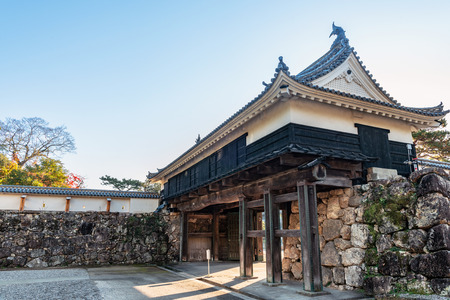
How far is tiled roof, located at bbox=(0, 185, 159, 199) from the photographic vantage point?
22.0 meters

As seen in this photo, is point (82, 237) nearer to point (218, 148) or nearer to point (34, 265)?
point (34, 265)

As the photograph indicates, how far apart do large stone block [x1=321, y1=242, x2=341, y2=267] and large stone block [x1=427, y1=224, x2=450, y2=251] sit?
2753 mm

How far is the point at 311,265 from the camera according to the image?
8.12 m

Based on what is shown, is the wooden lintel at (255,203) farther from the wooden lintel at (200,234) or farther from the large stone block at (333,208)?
the wooden lintel at (200,234)

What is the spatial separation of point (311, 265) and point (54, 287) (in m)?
7.99

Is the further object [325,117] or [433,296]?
[325,117]

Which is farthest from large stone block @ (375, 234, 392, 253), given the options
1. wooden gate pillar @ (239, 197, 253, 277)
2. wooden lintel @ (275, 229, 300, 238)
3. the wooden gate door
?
the wooden gate door

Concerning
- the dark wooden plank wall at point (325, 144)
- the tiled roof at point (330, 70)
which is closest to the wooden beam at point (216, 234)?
the dark wooden plank wall at point (325, 144)

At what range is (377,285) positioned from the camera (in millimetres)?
7699

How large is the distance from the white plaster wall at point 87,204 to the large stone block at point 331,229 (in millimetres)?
20102

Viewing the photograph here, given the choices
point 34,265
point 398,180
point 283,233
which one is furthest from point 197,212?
point 398,180

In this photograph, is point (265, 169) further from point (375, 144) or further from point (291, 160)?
point (375, 144)

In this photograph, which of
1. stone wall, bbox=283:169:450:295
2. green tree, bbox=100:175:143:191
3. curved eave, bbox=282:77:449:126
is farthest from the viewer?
green tree, bbox=100:175:143:191

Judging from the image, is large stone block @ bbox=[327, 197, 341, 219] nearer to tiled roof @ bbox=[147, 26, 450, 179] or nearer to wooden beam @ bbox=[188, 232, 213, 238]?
tiled roof @ bbox=[147, 26, 450, 179]
